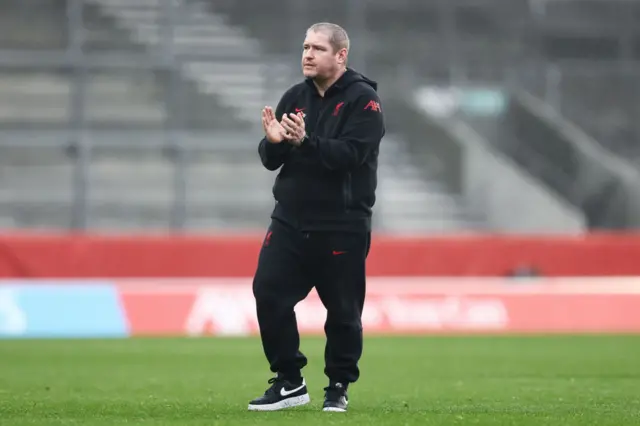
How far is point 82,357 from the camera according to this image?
40.3 feet

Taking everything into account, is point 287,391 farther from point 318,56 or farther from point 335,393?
point 318,56

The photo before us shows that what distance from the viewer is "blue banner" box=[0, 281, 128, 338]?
1620 centimetres

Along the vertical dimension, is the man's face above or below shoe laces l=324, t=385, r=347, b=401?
above

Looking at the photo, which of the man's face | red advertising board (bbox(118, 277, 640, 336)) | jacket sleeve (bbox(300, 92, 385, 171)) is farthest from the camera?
red advertising board (bbox(118, 277, 640, 336))

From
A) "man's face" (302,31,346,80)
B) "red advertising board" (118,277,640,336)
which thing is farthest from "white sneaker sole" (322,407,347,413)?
"red advertising board" (118,277,640,336)

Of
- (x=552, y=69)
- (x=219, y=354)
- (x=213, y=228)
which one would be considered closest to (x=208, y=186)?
(x=213, y=228)

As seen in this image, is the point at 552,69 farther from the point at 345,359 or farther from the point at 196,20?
the point at 345,359

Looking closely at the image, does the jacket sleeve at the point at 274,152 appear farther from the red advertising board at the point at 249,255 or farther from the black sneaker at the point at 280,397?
the red advertising board at the point at 249,255

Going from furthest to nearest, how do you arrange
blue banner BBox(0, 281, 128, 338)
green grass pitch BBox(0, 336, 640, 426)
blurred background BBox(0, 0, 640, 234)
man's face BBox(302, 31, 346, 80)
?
blurred background BBox(0, 0, 640, 234) < blue banner BBox(0, 281, 128, 338) < man's face BBox(302, 31, 346, 80) < green grass pitch BBox(0, 336, 640, 426)

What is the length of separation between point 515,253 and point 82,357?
8908 mm

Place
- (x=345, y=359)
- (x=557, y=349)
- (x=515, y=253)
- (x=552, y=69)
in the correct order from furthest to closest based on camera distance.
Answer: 1. (x=552, y=69)
2. (x=515, y=253)
3. (x=557, y=349)
4. (x=345, y=359)

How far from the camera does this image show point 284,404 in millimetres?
6898

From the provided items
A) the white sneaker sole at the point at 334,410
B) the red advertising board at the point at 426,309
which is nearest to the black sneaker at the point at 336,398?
the white sneaker sole at the point at 334,410

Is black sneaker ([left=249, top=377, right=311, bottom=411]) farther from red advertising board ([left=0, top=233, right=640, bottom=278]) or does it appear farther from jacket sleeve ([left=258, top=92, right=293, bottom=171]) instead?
red advertising board ([left=0, top=233, right=640, bottom=278])
